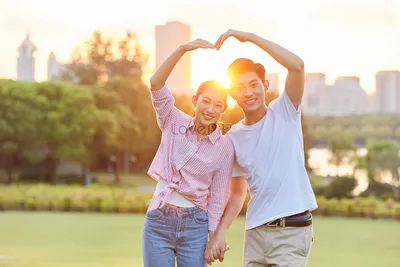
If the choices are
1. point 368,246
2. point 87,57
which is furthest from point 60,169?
point 368,246

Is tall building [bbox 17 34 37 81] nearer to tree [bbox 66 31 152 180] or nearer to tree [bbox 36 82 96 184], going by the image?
tree [bbox 66 31 152 180]

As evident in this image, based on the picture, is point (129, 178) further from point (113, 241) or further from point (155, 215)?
point (155, 215)

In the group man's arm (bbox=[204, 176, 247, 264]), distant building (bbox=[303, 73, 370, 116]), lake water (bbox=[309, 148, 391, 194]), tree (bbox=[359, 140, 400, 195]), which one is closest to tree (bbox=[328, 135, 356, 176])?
lake water (bbox=[309, 148, 391, 194])

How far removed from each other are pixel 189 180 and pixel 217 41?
54cm

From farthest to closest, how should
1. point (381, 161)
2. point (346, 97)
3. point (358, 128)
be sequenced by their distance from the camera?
point (346, 97) → point (358, 128) → point (381, 161)

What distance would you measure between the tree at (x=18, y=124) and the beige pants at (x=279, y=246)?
2321 cm

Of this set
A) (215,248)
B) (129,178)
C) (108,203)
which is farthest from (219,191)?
(129,178)

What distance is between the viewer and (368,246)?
10.1 metres

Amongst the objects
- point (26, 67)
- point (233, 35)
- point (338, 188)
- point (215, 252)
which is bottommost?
point (338, 188)

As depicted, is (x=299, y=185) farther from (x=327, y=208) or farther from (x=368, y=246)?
(x=327, y=208)

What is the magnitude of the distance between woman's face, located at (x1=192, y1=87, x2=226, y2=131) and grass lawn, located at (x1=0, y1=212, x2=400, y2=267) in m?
5.21

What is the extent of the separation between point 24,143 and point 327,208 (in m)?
14.8

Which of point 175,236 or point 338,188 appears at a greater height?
point 175,236

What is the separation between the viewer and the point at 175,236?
289 cm
